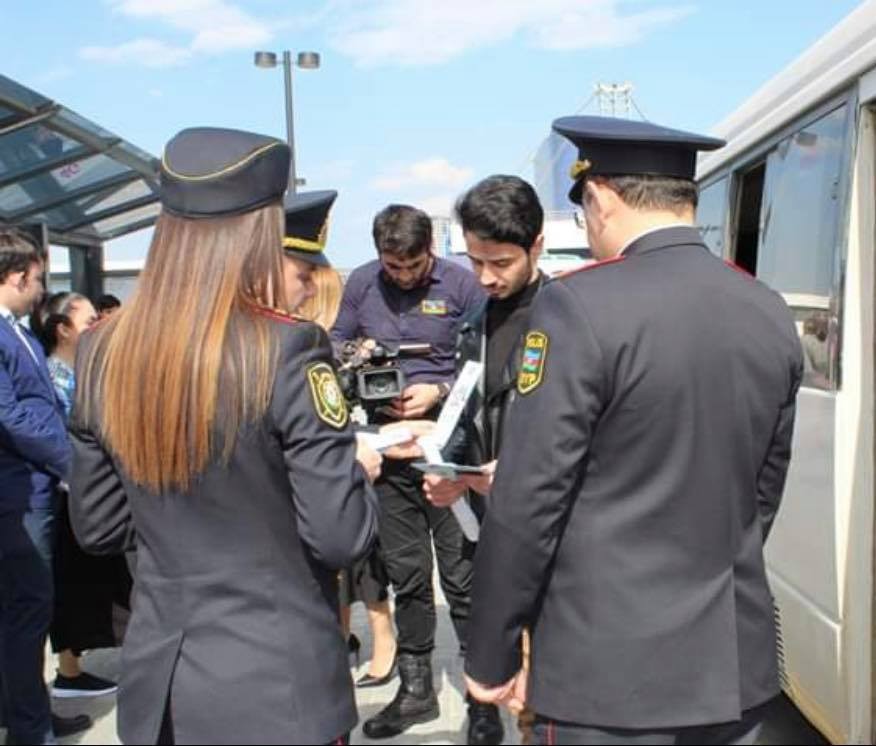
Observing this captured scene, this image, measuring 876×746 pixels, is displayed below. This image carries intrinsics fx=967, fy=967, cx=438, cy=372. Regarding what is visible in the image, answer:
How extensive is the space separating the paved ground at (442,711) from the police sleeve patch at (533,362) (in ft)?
7.78

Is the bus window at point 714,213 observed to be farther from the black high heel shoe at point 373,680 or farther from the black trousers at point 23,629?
the black trousers at point 23,629

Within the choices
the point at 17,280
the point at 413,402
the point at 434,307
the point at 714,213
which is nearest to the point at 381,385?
the point at 413,402

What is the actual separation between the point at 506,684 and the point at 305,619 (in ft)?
1.35

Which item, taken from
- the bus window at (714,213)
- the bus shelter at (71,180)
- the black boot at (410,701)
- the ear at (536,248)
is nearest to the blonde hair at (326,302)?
the ear at (536,248)

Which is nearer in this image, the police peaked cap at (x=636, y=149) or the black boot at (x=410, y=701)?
the police peaked cap at (x=636, y=149)

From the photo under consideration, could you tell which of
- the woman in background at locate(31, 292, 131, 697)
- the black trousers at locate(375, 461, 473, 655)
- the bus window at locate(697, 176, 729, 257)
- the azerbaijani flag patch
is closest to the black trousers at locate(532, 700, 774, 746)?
the black trousers at locate(375, 461, 473, 655)

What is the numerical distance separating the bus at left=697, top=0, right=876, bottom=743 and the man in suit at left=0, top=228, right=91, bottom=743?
2675 mm

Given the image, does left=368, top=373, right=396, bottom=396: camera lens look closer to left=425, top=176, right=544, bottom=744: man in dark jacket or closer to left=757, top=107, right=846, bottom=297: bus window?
left=425, top=176, right=544, bottom=744: man in dark jacket

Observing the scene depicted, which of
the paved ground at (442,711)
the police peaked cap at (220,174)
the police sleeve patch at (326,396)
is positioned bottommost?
the paved ground at (442,711)

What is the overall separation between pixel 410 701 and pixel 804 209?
95.2 inches

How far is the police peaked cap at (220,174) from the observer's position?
1741mm

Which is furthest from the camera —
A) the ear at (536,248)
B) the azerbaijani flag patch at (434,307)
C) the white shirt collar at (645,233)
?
the azerbaijani flag patch at (434,307)

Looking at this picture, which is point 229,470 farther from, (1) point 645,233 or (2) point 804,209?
(2) point 804,209

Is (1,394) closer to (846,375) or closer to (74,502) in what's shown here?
(74,502)
